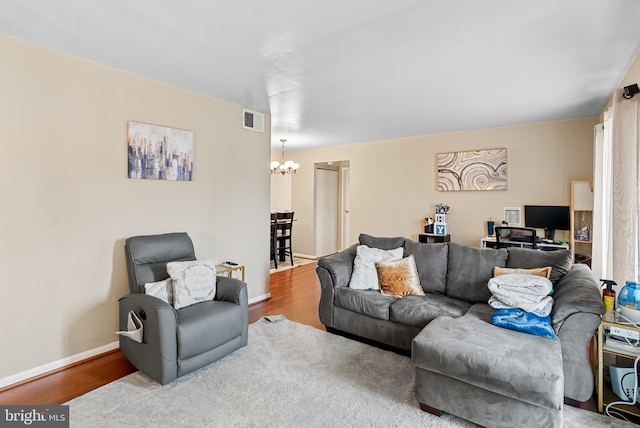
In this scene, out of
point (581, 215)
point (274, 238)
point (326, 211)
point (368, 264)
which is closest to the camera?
point (368, 264)

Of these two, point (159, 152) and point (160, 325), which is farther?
point (159, 152)

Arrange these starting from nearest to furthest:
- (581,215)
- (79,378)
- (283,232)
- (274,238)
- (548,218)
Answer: (79,378) < (581,215) < (548,218) < (274,238) < (283,232)

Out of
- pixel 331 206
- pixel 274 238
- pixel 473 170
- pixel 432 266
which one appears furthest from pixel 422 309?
pixel 331 206

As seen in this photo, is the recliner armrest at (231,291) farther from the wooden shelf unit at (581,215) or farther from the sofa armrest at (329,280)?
the wooden shelf unit at (581,215)

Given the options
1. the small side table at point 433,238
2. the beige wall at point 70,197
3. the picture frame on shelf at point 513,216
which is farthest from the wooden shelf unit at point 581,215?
the beige wall at point 70,197

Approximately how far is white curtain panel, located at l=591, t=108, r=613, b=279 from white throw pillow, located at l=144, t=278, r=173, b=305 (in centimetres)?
419

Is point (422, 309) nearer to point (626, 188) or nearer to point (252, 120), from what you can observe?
point (626, 188)

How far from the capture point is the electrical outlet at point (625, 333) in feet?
6.15

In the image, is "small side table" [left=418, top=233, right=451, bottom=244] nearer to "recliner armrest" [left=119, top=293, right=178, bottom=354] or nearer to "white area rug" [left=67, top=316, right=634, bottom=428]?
"white area rug" [left=67, top=316, right=634, bottom=428]

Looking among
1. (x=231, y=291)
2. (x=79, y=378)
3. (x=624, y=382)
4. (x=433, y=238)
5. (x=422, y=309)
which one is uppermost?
(x=433, y=238)

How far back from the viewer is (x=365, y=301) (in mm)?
2887

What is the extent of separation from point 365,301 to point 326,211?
192 inches

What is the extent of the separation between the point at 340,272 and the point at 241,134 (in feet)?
A: 6.84

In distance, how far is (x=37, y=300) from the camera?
7.99 ft
